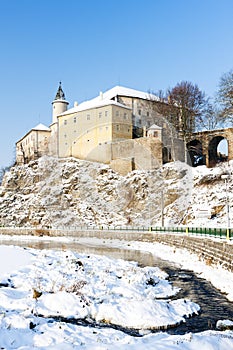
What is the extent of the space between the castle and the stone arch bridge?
2881mm

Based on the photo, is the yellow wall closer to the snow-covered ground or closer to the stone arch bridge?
the stone arch bridge

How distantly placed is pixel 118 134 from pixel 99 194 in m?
11.9

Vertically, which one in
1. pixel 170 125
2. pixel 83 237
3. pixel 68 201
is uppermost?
pixel 170 125

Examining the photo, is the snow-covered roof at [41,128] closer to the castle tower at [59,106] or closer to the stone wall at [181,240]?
the castle tower at [59,106]

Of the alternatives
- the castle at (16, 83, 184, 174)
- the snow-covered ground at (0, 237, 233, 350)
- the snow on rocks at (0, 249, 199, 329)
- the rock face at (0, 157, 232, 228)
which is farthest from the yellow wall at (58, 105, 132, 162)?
the snow on rocks at (0, 249, 199, 329)

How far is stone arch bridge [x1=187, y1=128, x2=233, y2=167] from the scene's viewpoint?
60.2 m

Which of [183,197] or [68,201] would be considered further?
[68,201]

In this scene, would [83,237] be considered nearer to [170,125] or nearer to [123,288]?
[170,125]

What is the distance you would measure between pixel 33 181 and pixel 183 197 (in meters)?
33.2

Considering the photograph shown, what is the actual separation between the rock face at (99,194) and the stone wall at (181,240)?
24.1 ft

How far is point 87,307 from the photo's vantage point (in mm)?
11172

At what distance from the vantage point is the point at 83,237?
53156 mm

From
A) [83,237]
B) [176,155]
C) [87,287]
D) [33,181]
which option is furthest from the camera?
[33,181]

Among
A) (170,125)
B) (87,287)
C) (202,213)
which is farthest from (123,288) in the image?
(170,125)
